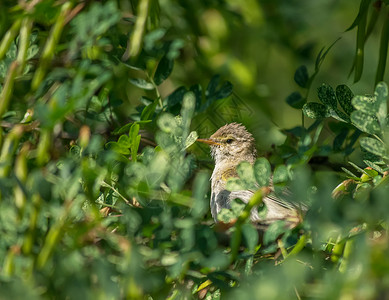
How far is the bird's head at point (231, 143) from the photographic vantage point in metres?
3.87

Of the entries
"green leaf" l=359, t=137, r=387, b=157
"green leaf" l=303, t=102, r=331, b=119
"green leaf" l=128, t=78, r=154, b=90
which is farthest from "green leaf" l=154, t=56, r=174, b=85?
"green leaf" l=359, t=137, r=387, b=157

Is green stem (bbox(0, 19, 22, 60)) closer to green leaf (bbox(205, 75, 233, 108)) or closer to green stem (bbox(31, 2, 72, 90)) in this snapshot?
green stem (bbox(31, 2, 72, 90))

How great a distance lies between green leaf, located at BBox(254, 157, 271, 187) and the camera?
1.75 m

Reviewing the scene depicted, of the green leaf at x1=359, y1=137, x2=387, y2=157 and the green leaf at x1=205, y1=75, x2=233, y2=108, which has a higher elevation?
the green leaf at x1=359, y1=137, x2=387, y2=157

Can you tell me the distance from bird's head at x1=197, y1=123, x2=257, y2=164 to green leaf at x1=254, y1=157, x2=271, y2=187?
6.49 ft

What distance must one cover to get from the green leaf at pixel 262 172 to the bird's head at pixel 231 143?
6.49 ft

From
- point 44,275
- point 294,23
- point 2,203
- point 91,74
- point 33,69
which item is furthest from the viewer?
point 294,23

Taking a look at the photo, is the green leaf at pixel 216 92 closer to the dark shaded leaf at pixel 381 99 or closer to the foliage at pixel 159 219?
the foliage at pixel 159 219

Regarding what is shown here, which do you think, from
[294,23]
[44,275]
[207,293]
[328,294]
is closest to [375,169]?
[207,293]

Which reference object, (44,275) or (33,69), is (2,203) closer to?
(44,275)

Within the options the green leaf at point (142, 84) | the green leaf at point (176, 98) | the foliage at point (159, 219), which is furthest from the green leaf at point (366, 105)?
the green leaf at point (142, 84)

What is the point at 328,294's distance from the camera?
1285 mm

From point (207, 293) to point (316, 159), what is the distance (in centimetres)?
138

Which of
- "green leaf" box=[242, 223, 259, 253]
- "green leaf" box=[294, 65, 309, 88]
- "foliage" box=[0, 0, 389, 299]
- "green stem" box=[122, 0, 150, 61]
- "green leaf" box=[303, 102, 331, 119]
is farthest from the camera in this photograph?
"green leaf" box=[294, 65, 309, 88]
